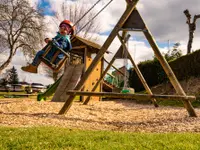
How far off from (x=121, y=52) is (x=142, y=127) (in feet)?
15.8

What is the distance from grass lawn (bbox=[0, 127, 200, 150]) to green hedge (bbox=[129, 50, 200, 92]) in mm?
12769

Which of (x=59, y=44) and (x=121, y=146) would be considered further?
(x=59, y=44)

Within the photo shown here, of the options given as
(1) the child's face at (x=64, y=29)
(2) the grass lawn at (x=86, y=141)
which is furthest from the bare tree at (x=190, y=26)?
(2) the grass lawn at (x=86, y=141)

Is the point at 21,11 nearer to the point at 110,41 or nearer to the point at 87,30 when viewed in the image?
the point at 87,30

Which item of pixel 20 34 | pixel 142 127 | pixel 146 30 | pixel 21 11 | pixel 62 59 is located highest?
pixel 21 11

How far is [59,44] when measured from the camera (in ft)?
25.1

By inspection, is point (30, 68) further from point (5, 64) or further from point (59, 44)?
point (5, 64)

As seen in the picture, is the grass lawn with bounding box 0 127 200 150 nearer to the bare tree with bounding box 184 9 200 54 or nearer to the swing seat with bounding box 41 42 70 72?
the swing seat with bounding box 41 42 70 72

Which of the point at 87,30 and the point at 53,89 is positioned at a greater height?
the point at 87,30

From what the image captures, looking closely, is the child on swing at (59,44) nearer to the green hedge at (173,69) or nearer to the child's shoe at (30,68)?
the child's shoe at (30,68)

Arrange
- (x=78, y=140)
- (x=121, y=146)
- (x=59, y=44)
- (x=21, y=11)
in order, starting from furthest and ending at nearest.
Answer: (x=21, y=11), (x=59, y=44), (x=78, y=140), (x=121, y=146)

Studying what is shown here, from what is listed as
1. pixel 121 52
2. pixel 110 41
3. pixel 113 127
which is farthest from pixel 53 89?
pixel 113 127

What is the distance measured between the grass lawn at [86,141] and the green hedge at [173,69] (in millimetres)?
12769

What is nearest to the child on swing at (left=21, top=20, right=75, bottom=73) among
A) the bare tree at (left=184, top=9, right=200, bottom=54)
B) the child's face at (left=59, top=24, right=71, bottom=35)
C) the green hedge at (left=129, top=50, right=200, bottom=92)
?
the child's face at (left=59, top=24, right=71, bottom=35)
